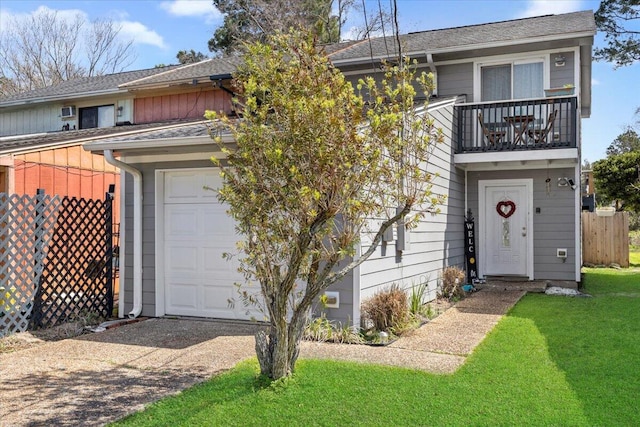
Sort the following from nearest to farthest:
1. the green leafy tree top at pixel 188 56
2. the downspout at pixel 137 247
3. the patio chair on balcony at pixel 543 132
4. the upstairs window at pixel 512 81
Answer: the downspout at pixel 137 247 → the patio chair on balcony at pixel 543 132 → the upstairs window at pixel 512 81 → the green leafy tree top at pixel 188 56

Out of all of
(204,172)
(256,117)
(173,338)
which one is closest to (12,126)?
(204,172)

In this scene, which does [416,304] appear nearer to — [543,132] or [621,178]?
[543,132]

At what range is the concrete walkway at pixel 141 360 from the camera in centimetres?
431

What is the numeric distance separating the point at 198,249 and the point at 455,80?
7.06m

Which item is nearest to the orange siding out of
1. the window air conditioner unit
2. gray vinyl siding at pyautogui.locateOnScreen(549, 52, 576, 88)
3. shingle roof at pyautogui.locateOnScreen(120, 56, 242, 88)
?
shingle roof at pyautogui.locateOnScreen(120, 56, 242, 88)

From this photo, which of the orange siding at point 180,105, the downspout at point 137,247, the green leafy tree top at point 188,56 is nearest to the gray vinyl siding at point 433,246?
the downspout at point 137,247

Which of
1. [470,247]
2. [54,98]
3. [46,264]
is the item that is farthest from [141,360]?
[54,98]

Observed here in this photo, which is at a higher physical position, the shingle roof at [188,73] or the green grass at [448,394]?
the shingle roof at [188,73]

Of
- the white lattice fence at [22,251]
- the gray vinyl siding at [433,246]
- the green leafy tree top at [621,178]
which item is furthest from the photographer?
the green leafy tree top at [621,178]

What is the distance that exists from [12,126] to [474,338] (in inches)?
579

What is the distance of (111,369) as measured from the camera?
17.6ft

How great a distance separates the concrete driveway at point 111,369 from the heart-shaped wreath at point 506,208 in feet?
22.7

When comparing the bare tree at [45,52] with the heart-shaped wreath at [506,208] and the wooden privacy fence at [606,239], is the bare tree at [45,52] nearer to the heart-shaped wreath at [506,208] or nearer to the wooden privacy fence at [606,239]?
the heart-shaped wreath at [506,208]

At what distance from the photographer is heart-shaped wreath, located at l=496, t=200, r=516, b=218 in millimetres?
11863
